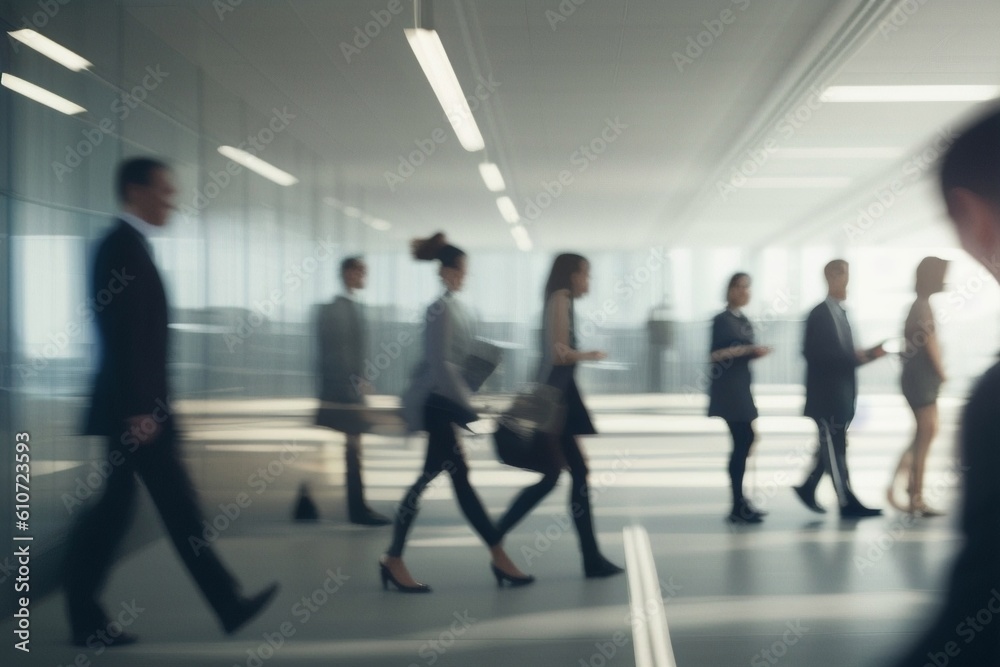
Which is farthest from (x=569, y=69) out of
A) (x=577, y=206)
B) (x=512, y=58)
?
(x=577, y=206)

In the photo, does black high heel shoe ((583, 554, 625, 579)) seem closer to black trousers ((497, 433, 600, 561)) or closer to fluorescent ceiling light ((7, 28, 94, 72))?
black trousers ((497, 433, 600, 561))

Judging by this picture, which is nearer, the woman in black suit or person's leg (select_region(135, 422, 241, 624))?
person's leg (select_region(135, 422, 241, 624))

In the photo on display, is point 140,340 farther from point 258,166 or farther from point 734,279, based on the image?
point 258,166

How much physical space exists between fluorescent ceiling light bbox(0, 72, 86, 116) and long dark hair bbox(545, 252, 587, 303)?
2.16 m

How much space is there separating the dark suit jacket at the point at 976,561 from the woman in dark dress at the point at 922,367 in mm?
4519

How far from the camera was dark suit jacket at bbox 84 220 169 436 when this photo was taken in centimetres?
310

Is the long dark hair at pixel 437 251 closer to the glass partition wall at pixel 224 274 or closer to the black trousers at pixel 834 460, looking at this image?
the glass partition wall at pixel 224 274

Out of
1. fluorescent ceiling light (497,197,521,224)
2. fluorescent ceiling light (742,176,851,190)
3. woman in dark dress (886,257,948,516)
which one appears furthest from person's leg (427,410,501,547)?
fluorescent ceiling light (742,176,851,190)

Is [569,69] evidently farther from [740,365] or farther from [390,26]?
[740,365]


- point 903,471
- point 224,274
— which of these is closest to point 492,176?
point 224,274

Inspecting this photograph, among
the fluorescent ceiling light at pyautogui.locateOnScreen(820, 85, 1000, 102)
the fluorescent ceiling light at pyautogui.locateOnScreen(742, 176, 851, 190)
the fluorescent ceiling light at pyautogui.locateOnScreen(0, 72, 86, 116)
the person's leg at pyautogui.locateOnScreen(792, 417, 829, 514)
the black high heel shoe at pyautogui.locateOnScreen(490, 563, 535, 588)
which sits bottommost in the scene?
the black high heel shoe at pyautogui.locateOnScreen(490, 563, 535, 588)

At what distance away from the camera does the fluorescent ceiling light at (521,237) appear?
470 inches

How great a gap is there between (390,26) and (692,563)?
3.11m

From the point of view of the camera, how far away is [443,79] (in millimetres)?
4789
